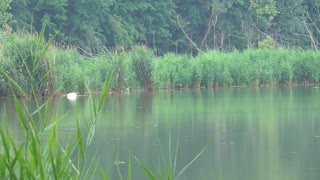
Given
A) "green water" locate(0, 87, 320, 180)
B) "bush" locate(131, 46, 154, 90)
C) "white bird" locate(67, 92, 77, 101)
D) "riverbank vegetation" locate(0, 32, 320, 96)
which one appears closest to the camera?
"green water" locate(0, 87, 320, 180)

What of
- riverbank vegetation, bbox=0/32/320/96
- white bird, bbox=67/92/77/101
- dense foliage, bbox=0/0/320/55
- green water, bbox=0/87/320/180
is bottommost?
green water, bbox=0/87/320/180

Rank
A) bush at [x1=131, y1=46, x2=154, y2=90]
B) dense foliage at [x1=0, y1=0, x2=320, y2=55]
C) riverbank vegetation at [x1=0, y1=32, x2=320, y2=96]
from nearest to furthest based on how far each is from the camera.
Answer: riverbank vegetation at [x1=0, y1=32, x2=320, y2=96], bush at [x1=131, y1=46, x2=154, y2=90], dense foliage at [x1=0, y1=0, x2=320, y2=55]

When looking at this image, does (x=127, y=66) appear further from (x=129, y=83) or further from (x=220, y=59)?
(x=220, y=59)

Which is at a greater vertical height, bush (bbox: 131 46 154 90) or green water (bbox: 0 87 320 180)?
bush (bbox: 131 46 154 90)

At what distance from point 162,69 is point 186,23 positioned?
15139mm

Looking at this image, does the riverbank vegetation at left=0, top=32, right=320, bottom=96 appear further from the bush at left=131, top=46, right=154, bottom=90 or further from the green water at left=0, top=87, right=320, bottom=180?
the green water at left=0, top=87, right=320, bottom=180

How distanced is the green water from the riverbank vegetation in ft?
4.52

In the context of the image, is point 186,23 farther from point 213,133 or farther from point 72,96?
point 213,133

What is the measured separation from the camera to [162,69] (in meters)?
27.1

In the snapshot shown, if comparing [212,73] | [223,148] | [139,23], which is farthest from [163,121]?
[139,23]

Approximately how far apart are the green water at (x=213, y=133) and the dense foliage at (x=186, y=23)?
50.6 feet

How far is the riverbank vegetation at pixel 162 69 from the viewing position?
2235 centimetres

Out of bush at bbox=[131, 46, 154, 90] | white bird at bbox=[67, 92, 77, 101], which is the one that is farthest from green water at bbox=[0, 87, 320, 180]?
bush at bbox=[131, 46, 154, 90]

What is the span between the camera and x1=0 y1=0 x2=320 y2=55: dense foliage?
38031 mm
